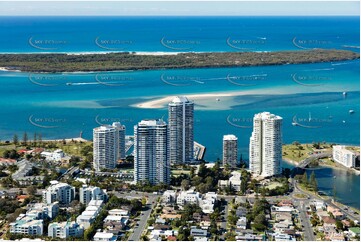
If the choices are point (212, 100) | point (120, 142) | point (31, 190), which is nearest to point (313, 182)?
point (120, 142)

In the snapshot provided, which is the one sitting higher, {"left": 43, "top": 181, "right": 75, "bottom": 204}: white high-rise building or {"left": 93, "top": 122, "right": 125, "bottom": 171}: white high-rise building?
{"left": 93, "top": 122, "right": 125, "bottom": 171}: white high-rise building

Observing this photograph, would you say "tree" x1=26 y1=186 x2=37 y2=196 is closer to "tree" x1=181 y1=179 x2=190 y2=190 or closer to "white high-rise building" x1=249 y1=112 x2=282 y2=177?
"tree" x1=181 y1=179 x2=190 y2=190

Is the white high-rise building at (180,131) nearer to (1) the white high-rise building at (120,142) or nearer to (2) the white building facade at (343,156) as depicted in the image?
(1) the white high-rise building at (120,142)

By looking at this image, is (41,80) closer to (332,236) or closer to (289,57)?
(289,57)

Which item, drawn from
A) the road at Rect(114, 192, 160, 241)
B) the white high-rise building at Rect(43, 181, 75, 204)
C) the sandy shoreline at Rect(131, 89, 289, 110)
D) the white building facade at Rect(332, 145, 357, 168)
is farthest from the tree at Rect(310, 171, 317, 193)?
the sandy shoreline at Rect(131, 89, 289, 110)

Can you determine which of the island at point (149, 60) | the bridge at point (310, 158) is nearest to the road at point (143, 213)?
the bridge at point (310, 158)

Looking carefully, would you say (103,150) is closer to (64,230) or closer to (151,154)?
(151,154)
